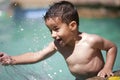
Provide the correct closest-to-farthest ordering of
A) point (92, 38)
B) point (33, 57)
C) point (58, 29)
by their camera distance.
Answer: point (58, 29)
point (92, 38)
point (33, 57)

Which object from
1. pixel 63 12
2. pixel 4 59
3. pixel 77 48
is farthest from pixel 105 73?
pixel 4 59

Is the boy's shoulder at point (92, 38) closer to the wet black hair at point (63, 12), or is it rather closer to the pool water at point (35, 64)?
the wet black hair at point (63, 12)

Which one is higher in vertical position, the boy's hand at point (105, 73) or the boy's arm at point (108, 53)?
the boy's arm at point (108, 53)

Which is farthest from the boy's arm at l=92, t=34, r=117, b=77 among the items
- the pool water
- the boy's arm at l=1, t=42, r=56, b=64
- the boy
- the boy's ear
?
the pool water

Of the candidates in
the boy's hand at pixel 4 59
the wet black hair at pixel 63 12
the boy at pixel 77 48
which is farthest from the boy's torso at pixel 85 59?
the boy's hand at pixel 4 59

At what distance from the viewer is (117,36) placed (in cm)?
720

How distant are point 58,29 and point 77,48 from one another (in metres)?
0.29

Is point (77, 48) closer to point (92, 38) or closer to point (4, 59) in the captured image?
point (92, 38)

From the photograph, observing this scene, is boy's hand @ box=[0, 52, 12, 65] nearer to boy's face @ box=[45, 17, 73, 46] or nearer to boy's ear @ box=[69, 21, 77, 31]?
boy's face @ box=[45, 17, 73, 46]

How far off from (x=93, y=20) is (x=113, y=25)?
1.46 feet

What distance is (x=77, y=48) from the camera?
2.95 meters

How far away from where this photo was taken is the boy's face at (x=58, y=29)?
273 centimetres

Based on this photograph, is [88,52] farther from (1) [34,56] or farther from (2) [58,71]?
(2) [58,71]

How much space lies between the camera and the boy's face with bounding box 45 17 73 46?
8.96 ft
